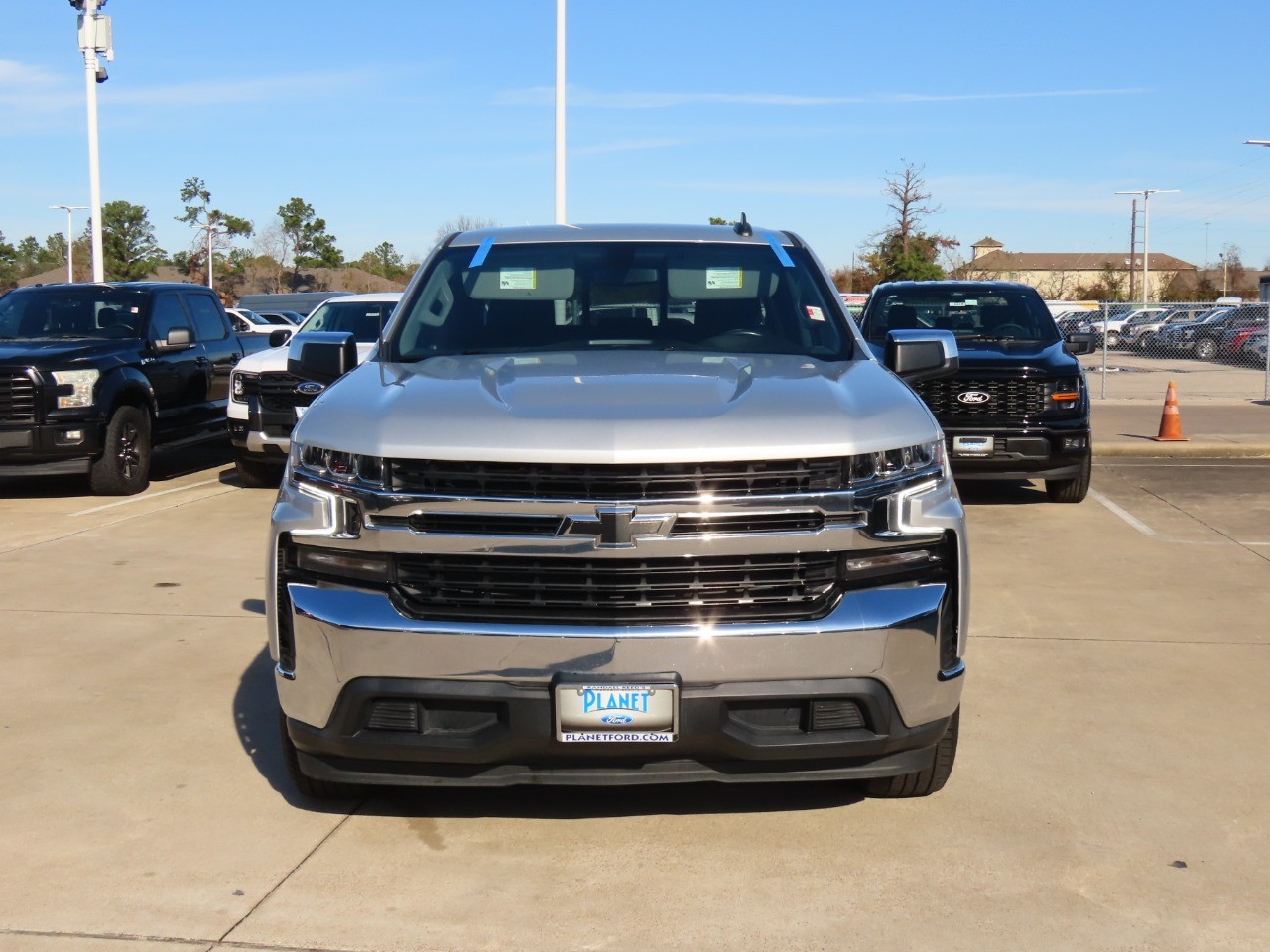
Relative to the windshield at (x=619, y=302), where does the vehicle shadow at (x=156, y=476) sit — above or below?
below

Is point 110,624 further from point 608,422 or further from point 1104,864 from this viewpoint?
point 1104,864

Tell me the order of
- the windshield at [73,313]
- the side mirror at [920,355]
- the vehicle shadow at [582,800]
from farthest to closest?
the windshield at [73,313]
the side mirror at [920,355]
the vehicle shadow at [582,800]

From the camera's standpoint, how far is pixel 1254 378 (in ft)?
97.6

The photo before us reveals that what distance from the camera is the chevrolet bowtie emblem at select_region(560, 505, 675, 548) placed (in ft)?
12.1

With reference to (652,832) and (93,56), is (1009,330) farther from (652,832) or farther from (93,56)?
(93,56)

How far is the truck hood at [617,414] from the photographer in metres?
3.71

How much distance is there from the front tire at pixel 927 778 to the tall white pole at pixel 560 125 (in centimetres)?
1498

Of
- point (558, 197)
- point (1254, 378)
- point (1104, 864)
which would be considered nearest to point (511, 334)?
point (1104, 864)

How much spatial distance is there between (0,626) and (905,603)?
5102 millimetres

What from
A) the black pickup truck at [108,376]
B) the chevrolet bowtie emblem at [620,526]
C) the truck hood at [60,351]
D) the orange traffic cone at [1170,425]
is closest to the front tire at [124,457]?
the black pickup truck at [108,376]

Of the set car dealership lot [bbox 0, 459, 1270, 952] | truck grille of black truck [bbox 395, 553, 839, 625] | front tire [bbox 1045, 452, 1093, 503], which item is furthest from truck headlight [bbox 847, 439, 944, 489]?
front tire [bbox 1045, 452, 1093, 503]

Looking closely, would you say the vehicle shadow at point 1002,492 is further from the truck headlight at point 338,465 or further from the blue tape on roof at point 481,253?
the truck headlight at point 338,465

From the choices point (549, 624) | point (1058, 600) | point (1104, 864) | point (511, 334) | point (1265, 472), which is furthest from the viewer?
point (1265, 472)

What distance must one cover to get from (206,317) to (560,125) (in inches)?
268
